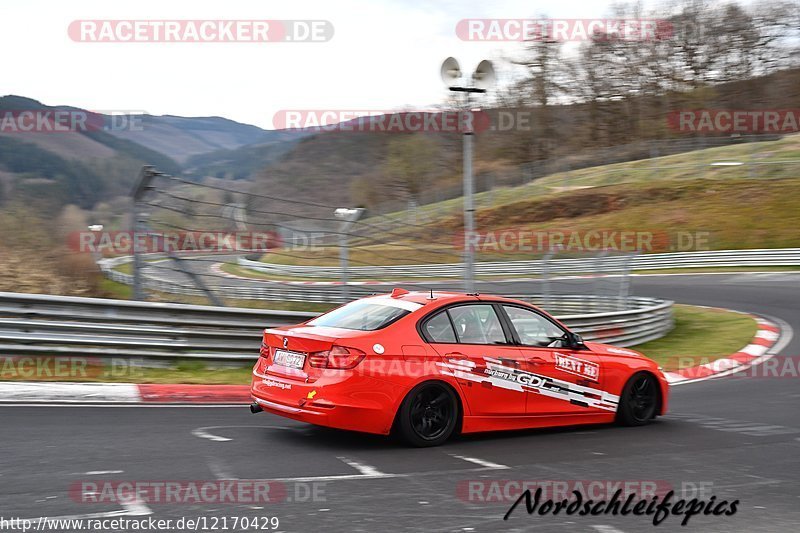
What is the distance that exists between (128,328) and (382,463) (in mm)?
5309

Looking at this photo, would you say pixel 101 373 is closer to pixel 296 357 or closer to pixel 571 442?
pixel 296 357

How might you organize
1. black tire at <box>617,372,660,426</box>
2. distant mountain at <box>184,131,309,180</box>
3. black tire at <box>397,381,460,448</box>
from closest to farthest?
black tire at <box>397,381,460,448</box>
black tire at <box>617,372,660,426</box>
distant mountain at <box>184,131,309,180</box>

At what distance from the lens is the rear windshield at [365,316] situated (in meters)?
7.35

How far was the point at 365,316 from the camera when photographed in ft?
24.8

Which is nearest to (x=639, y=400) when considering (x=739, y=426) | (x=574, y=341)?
(x=739, y=426)

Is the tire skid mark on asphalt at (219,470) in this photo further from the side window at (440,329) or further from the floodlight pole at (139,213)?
the floodlight pole at (139,213)

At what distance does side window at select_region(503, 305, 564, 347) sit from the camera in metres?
7.92

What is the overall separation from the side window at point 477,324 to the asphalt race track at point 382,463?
911 millimetres

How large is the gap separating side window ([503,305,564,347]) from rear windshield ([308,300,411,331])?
111cm
